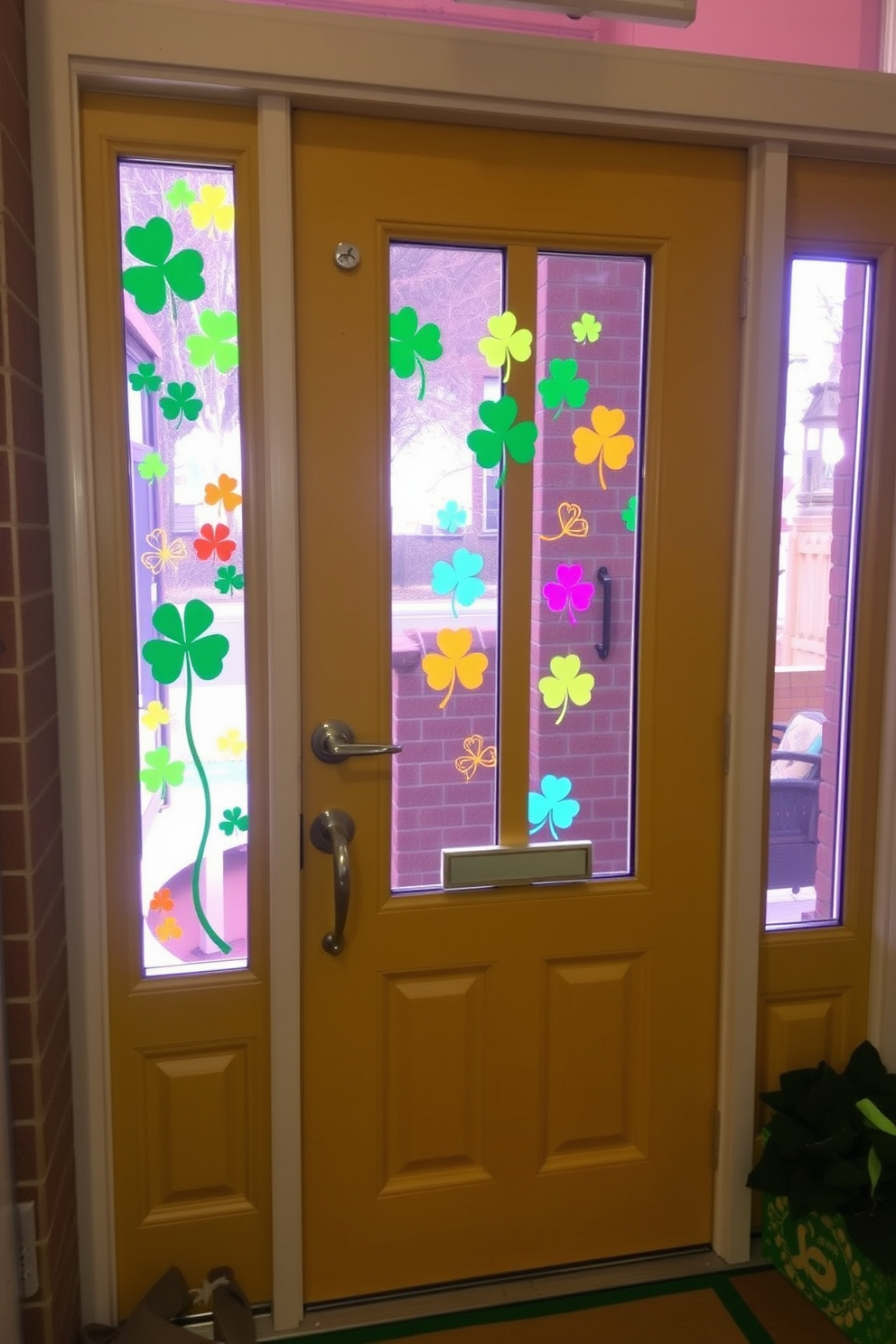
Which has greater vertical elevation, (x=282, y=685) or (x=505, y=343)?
(x=505, y=343)

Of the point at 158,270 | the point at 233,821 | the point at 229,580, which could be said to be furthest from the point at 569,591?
the point at 158,270

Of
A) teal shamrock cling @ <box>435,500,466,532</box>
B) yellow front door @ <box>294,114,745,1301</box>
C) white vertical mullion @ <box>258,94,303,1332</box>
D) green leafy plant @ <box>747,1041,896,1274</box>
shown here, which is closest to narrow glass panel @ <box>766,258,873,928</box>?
yellow front door @ <box>294,114,745,1301</box>

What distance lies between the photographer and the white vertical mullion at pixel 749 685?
174 cm

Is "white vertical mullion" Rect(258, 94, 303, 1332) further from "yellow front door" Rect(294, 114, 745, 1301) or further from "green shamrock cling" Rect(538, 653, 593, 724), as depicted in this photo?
"green shamrock cling" Rect(538, 653, 593, 724)

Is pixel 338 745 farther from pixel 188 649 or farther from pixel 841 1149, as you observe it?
pixel 841 1149

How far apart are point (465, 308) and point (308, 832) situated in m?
0.91

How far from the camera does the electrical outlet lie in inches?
56.4

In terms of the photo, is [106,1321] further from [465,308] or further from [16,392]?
[465,308]

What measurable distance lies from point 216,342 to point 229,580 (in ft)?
1.23

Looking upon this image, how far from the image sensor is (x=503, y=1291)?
1.82 m

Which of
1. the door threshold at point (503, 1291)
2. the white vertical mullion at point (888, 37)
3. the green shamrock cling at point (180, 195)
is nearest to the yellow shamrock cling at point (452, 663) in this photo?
the green shamrock cling at point (180, 195)

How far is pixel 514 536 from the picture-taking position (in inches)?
67.6

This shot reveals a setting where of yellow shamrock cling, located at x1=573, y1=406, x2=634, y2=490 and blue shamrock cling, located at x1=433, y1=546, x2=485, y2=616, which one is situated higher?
yellow shamrock cling, located at x1=573, y1=406, x2=634, y2=490

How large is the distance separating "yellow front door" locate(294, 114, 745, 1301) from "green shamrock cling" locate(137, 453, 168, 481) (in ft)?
0.73
